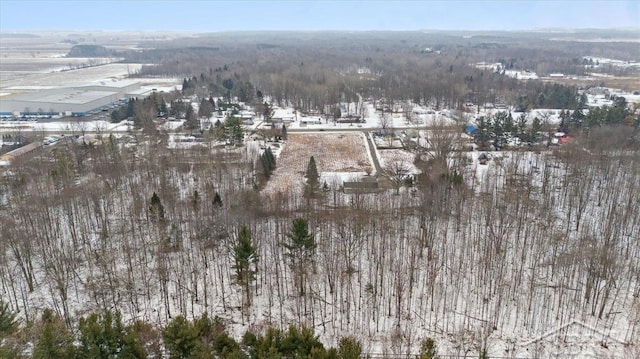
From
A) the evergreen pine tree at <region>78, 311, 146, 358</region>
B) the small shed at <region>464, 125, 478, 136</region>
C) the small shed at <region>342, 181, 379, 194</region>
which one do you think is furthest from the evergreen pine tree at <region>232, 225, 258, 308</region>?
the small shed at <region>464, 125, 478, 136</region>

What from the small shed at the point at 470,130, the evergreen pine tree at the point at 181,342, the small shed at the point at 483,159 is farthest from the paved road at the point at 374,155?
the evergreen pine tree at the point at 181,342

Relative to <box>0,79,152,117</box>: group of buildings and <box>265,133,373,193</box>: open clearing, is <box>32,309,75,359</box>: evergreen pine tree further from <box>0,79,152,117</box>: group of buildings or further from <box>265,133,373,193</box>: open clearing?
<box>0,79,152,117</box>: group of buildings

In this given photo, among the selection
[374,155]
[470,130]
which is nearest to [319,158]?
[374,155]

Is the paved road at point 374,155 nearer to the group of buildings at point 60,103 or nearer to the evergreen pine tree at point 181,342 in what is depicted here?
the evergreen pine tree at point 181,342

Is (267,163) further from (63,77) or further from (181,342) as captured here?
(63,77)

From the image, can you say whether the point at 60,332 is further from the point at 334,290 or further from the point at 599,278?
the point at 599,278

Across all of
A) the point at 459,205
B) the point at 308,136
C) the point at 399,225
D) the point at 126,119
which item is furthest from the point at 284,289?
the point at 126,119
